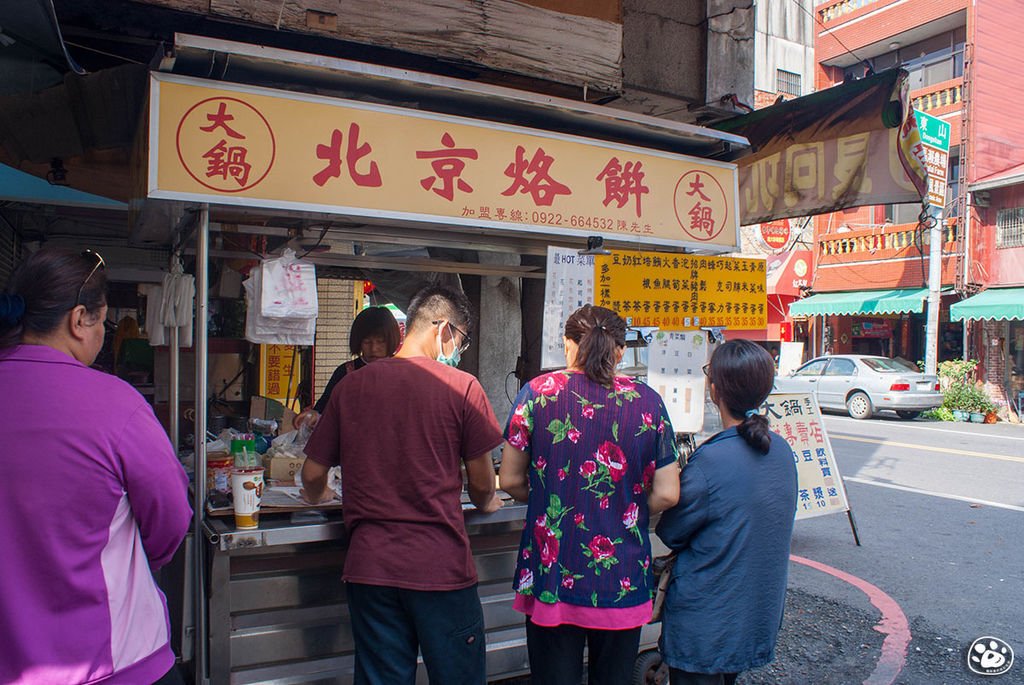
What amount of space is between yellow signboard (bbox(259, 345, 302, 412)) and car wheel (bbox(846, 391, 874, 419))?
42.5 feet

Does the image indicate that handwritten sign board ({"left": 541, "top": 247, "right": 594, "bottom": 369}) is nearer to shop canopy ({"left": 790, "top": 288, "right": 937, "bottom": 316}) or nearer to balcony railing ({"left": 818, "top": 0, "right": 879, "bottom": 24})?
shop canopy ({"left": 790, "top": 288, "right": 937, "bottom": 316})

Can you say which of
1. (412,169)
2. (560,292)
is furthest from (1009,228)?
(412,169)

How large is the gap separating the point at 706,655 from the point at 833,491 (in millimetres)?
4353

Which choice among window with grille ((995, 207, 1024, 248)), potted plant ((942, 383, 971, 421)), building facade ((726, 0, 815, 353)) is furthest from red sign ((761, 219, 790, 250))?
potted plant ((942, 383, 971, 421))

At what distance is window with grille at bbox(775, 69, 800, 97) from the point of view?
3309 centimetres

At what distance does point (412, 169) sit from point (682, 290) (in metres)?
1.88

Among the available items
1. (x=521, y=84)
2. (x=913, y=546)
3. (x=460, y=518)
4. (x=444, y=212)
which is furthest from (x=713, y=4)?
(x=913, y=546)

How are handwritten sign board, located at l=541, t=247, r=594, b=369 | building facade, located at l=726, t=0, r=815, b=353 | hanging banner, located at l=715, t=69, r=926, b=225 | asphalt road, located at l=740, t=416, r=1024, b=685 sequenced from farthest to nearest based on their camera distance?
building facade, located at l=726, t=0, r=815, b=353
hanging banner, located at l=715, t=69, r=926, b=225
asphalt road, located at l=740, t=416, r=1024, b=685
handwritten sign board, located at l=541, t=247, r=594, b=369

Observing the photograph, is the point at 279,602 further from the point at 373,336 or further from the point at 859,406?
the point at 859,406

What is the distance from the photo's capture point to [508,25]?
434 cm

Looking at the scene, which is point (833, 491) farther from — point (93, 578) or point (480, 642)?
point (93, 578)

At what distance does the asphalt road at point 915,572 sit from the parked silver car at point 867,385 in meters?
5.12

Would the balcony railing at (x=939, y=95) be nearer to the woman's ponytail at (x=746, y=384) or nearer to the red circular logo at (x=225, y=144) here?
the woman's ponytail at (x=746, y=384)

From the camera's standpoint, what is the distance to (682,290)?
449 centimetres
